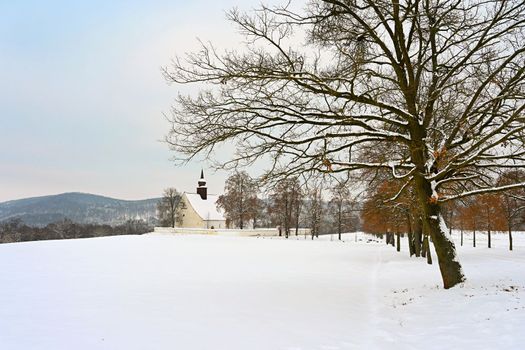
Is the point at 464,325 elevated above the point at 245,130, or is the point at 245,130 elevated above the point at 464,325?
the point at 245,130

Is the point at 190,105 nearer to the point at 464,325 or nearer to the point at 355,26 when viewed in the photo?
the point at 355,26

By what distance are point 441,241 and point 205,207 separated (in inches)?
2791

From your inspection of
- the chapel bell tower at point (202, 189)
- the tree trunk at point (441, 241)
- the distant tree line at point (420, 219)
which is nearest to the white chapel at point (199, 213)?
the chapel bell tower at point (202, 189)

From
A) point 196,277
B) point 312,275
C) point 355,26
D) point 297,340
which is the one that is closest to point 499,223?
point 312,275

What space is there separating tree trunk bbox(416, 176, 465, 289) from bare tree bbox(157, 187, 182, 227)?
242ft

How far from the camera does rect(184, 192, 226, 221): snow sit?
3068 inches

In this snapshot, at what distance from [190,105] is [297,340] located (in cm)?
610

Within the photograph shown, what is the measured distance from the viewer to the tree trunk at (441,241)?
34.9 feet

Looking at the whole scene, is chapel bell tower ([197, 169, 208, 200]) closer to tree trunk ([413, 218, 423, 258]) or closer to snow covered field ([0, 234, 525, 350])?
tree trunk ([413, 218, 423, 258])

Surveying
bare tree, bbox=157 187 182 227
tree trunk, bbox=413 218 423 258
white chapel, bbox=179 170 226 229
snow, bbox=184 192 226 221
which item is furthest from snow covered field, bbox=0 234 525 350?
bare tree, bbox=157 187 182 227

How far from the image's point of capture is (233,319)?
936 centimetres

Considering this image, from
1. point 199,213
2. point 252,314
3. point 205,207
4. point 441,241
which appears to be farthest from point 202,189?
point 441,241

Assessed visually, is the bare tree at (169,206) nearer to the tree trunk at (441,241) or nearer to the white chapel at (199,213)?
the white chapel at (199,213)

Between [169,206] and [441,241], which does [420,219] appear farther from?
[169,206]
